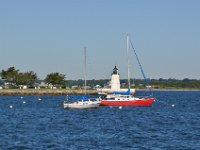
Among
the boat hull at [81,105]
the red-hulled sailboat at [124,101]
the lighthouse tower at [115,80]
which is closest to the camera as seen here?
the boat hull at [81,105]

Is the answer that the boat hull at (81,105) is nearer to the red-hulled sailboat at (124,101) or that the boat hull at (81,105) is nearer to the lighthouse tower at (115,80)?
the red-hulled sailboat at (124,101)

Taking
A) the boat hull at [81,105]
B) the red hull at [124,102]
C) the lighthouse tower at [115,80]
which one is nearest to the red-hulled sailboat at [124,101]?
the red hull at [124,102]

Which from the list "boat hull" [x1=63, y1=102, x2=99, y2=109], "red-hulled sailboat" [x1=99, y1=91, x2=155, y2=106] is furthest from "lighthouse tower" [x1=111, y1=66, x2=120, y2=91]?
"boat hull" [x1=63, y1=102, x2=99, y2=109]

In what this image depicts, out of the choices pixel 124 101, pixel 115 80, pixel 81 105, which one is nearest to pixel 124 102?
pixel 124 101

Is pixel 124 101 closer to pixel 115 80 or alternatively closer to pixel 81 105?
pixel 81 105

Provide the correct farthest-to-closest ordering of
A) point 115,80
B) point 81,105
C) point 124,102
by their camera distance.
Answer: point 115,80 → point 124,102 → point 81,105

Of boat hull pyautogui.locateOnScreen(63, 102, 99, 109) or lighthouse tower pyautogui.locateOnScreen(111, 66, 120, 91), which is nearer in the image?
boat hull pyautogui.locateOnScreen(63, 102, 99, 109)

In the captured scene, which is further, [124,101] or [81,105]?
[124,101]

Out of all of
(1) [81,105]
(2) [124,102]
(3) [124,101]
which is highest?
(3) [124,101]

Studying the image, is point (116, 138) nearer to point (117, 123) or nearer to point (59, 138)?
point (59, 138)

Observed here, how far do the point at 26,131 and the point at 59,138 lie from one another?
8947mm

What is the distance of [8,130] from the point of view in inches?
2522

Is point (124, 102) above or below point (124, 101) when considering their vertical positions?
below

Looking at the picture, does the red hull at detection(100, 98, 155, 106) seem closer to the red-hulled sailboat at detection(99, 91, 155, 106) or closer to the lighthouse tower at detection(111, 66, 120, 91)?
the red-hulled sailboat at detection(99, 91, 155, 106)
